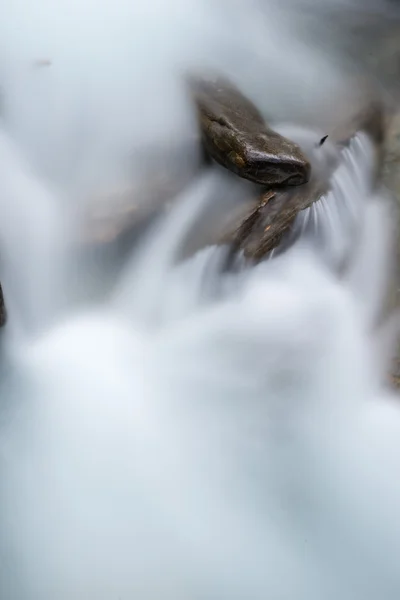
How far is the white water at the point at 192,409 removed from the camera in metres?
3.48

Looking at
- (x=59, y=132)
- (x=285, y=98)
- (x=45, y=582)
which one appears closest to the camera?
(x=45, y=582)

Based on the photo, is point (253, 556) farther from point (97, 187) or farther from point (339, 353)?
point (97, 187)

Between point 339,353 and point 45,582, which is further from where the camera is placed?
point 339,353

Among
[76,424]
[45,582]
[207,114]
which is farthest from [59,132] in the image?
[45,582]

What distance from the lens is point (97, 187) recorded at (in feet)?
15.6

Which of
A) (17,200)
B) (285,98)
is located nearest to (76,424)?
(17,200)

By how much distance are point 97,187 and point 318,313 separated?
7.21ft

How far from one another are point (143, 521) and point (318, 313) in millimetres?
2118

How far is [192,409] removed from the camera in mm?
4043

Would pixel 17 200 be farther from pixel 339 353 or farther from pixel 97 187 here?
pixel 339 353

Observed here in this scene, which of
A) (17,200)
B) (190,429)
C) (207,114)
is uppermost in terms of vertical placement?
(207,114)

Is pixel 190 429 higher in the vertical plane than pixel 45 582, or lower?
higher

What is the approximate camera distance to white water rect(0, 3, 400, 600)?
3.48 meters

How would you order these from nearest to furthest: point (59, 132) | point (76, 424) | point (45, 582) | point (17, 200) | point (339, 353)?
1. point (45, 582)
2. point (76, 424)
3. point (339, 353)
4. point (17, 200)
5. point (59, 132)
